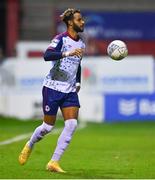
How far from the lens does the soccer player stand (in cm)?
1326

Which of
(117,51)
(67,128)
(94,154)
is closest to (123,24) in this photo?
(94,154)

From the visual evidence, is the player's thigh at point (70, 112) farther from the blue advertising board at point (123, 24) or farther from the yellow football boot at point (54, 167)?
the blue advertising board at point (123, 24)

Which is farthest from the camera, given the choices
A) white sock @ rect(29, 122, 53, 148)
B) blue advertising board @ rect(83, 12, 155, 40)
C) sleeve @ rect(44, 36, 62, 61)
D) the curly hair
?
blue advertising board @ rect(83, 12, 155, 40)

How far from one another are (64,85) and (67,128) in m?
0.66

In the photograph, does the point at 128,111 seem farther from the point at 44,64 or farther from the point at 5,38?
the point at 5,38

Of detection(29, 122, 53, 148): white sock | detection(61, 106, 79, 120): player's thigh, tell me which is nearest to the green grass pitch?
detection(29, 122, 53, 148): white sock

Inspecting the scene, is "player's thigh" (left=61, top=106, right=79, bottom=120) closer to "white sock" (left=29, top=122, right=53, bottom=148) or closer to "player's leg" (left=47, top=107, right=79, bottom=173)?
"player's leg" (left=47, top=107, right=79, bottom=173)

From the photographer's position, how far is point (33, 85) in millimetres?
29812

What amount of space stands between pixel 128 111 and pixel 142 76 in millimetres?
1345

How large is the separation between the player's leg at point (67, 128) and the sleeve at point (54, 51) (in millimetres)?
713

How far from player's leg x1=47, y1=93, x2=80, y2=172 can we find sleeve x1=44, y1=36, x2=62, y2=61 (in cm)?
71

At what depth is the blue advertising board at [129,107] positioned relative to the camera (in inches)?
1133

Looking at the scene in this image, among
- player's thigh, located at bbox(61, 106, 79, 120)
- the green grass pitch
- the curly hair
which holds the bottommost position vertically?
the green grass pitch

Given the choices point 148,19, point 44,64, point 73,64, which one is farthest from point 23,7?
point 73,64
